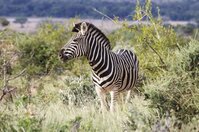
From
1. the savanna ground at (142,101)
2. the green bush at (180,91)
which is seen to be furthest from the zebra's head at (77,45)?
the green bush at (180,91)

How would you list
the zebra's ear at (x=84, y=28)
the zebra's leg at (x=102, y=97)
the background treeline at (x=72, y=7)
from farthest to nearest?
the background treeline at (x=72, y=7) → the zebra's ear at (x=84, y=28) → the zebra's leg at (x=102, y=97)

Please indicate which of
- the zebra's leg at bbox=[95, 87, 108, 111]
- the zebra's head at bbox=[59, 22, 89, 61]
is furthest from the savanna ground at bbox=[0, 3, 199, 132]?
the zebra's head at bbox=[59, 22, 89, 61]

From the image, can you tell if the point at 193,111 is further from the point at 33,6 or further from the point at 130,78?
the point at 33,6

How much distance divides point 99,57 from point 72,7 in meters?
100

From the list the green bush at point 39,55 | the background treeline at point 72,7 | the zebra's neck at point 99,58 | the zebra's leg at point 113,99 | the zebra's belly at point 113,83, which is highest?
the zebra's neck at point 99,58

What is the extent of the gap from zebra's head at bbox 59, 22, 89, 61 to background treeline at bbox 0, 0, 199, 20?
7954 cm

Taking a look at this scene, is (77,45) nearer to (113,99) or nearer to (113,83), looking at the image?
(113,83)

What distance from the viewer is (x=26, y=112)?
7.37m

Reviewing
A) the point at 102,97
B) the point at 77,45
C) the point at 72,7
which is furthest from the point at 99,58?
the point at 72,7

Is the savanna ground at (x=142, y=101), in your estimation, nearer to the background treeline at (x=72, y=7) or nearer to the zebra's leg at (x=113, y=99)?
the zebra's leg at (x=113, y=99)

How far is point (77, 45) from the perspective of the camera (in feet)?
37.3

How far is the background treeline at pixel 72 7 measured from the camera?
100625mm

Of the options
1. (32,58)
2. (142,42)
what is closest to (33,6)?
(32,58)

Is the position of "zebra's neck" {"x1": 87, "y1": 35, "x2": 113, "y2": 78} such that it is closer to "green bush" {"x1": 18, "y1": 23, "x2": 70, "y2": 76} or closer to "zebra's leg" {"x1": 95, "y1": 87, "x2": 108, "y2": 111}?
"zebra's leg" {"x1": 95, "y1": 87, "x2": 108, "y2": 111}
